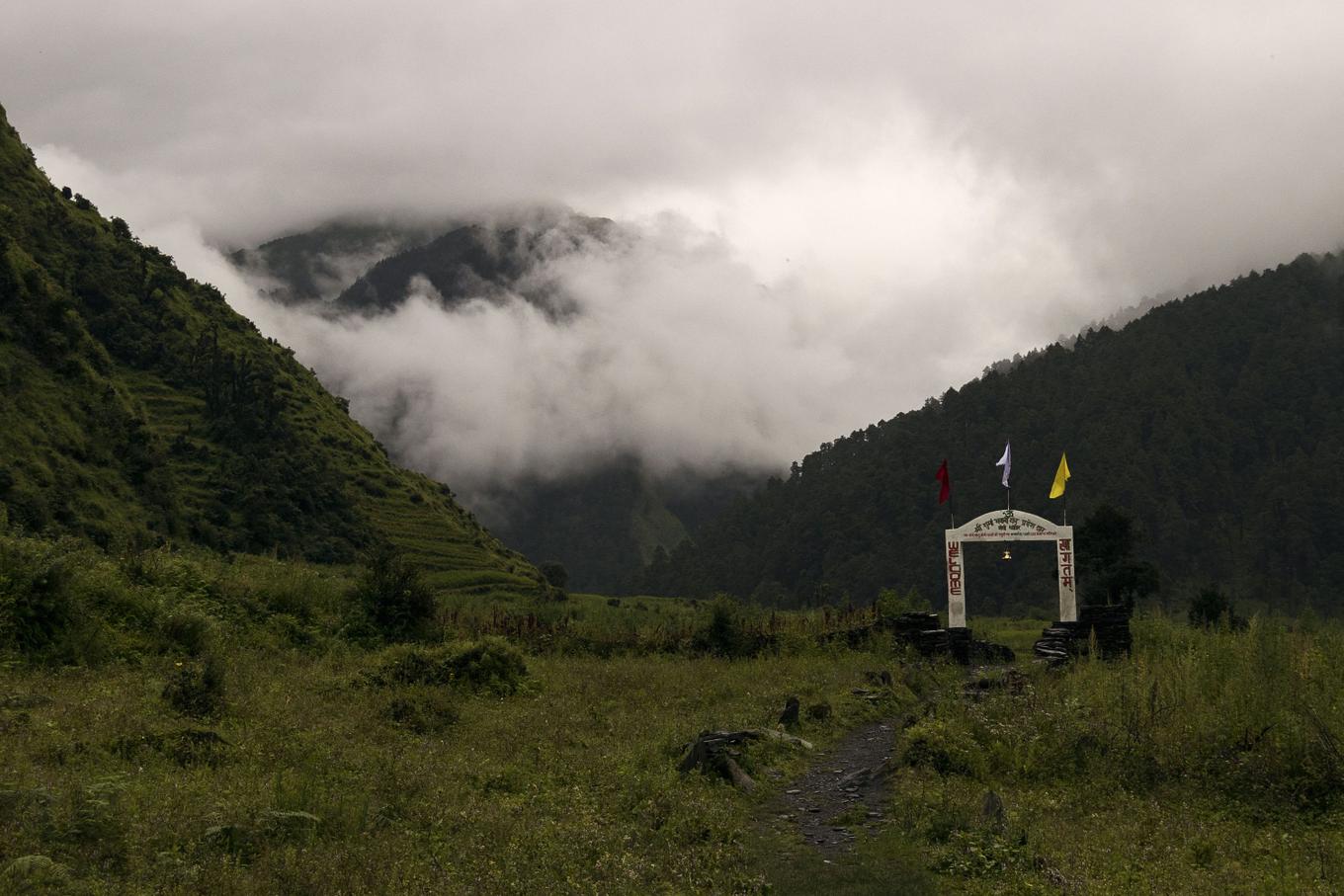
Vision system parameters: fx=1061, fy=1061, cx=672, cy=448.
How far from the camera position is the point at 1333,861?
30.0 feet

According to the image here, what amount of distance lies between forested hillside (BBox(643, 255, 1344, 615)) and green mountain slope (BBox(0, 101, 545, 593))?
46866mm

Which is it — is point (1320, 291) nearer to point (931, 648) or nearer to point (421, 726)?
point (931, 648)

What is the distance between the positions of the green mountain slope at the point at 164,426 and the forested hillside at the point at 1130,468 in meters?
46.9

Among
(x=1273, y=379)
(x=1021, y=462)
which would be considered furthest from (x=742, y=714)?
(x=1273, y=379)

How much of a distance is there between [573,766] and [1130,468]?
103 meters

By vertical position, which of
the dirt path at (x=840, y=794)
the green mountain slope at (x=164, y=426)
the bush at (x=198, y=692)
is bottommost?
the dirt path at (x=840, y=794)

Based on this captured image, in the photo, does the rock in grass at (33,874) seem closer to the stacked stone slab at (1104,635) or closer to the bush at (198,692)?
the bush at (198,692)

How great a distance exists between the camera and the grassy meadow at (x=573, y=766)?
8.78 m

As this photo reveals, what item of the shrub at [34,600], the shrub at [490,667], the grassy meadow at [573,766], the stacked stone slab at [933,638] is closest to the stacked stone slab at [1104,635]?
the stacked stone slab at [933,638]

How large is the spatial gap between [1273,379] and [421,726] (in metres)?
125

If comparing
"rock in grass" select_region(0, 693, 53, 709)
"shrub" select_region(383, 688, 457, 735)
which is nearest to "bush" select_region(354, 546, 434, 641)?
"shrub" select_region(383, 688, 457, 735)

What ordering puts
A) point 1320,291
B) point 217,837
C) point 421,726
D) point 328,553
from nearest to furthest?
point 217,837 → point 421,726 → point 328,553 → point 1320,291

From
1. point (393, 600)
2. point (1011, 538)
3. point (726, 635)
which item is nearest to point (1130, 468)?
point (1011, 538)

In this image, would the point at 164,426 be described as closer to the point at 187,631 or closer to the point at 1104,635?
the point at 187,631
